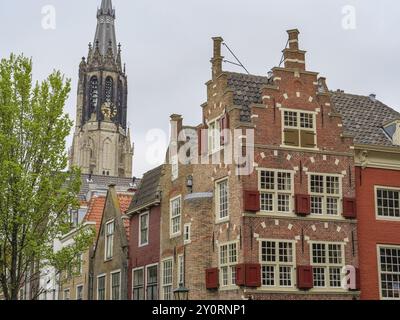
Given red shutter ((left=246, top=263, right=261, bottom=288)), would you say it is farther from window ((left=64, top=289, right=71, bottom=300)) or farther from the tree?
window ((left=64, top=289, right=71, bottom=300))

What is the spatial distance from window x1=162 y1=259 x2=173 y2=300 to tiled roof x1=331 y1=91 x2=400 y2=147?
10682mm

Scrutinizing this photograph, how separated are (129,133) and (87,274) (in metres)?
112

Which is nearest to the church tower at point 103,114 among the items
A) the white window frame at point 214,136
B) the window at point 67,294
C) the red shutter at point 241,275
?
the window at point 67,294

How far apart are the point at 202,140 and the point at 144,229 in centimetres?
759

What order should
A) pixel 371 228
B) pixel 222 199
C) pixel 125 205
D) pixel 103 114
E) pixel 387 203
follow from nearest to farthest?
pixel 222 199
pixel 371 228
pixel 387 203
pixel 125 205
pixel 103 114

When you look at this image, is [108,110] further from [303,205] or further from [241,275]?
[241,275]

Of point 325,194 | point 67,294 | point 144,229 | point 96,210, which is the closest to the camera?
point 325,194

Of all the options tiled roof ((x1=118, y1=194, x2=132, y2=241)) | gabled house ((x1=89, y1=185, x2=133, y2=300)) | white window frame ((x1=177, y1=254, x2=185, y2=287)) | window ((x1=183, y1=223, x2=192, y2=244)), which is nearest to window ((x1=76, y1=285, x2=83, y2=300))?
gabled house ((x1=89, y1=185, x2=133, y2=300))

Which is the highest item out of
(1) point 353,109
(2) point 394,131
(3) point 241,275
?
(1) point 353,109

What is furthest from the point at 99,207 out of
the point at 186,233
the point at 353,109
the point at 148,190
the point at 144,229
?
the point at 353,109

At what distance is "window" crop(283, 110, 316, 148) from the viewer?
1233 inches

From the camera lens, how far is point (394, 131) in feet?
112

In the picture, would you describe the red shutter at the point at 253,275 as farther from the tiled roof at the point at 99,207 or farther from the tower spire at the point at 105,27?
the tower spire at the point at 105,27

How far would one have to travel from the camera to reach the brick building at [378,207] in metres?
31.8
